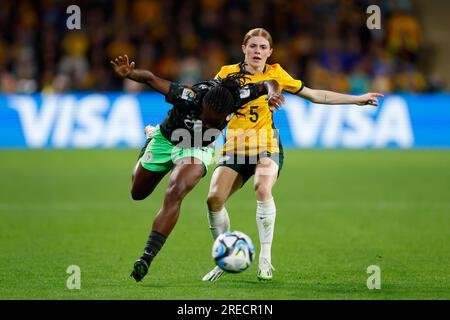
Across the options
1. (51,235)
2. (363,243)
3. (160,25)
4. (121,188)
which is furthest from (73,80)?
(363,243)

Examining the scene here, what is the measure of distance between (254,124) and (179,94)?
963 mm

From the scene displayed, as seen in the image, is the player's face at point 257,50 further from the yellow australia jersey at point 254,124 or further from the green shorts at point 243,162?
the green shorts at point 243,162

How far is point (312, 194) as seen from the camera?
47.5 feet

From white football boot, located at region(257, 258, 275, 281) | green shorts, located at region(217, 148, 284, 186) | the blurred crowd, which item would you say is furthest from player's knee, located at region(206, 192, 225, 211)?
the blurred crowd

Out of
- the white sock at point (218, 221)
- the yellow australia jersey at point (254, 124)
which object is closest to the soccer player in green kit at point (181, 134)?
the yellow australia jersey at point (254, 124)

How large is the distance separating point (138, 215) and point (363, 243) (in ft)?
12.3

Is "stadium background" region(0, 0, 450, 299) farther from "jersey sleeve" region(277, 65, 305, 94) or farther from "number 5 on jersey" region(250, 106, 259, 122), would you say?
"jersey sleeve" region(277, 65, 305, 94)

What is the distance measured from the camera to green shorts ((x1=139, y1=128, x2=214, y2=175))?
7875mm

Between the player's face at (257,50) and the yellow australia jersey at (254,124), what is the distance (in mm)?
123

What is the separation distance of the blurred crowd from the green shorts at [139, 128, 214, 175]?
13.6m

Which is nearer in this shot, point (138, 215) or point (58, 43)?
point (138, 215)

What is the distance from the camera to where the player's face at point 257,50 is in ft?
26.6

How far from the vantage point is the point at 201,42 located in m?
23.7

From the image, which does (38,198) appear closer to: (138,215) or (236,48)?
(138,215)
